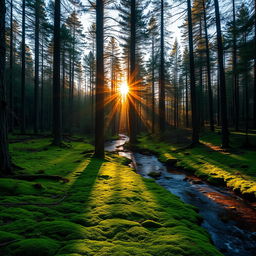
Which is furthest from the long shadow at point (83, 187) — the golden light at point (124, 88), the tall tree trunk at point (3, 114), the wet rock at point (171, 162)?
the golden light at point (124, 88)

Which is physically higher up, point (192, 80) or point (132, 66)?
point (132, 66)

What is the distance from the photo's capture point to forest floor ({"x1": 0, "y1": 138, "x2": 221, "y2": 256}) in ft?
7.98

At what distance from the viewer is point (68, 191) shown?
16.0ft

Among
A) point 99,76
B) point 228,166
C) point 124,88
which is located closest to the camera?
point 228,166

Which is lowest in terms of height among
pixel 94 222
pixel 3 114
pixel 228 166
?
pixel 228 166

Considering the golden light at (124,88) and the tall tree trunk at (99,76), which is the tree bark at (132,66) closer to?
the golden light at (124,88)

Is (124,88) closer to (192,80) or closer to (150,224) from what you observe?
(192,80)

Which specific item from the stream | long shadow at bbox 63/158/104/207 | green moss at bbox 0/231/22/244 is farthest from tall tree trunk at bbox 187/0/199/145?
green moss at bbox 0/231/22/244

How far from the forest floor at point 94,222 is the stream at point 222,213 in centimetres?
52

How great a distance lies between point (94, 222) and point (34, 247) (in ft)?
3.95

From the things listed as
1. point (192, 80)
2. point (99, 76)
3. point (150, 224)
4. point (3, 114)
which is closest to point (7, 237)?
point (150, 224)

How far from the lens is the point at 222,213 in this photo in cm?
496

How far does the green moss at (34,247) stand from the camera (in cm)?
220

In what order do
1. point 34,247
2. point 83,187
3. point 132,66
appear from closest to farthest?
Answer: 1. point 34,247
2. point 83,187
3. point 132,66
